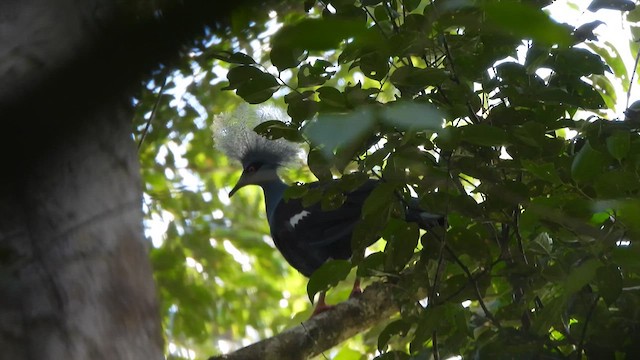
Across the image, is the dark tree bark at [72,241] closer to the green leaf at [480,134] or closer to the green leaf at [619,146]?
the green leaf at [480,134]

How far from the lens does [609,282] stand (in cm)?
156

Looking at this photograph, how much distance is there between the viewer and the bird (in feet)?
12.1

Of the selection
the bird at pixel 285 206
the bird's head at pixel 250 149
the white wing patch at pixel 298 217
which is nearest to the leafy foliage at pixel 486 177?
the bird at pixel 285 206

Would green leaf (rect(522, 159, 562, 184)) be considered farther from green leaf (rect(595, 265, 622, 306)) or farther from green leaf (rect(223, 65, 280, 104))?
green leaf (rect(223, 65, 280, 104))

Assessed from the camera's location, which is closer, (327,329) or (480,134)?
(480,134)

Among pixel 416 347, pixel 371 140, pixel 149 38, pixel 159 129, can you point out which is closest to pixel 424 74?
pixel 371 140

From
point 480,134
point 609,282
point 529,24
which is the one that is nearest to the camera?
point 529,24

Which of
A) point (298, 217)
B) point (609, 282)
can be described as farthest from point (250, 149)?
point (609, 282)

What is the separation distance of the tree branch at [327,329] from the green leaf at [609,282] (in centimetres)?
111

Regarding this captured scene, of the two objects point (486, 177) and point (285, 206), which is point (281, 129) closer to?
point (486, 177)

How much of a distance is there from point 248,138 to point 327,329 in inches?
55.3

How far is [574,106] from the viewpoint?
1.90 m

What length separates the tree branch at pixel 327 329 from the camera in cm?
276

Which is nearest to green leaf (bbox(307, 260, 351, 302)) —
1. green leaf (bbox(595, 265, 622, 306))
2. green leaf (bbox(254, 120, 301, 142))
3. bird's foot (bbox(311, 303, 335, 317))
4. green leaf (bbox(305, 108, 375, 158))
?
green leaf (bbox(254, 120, 301, 142))
